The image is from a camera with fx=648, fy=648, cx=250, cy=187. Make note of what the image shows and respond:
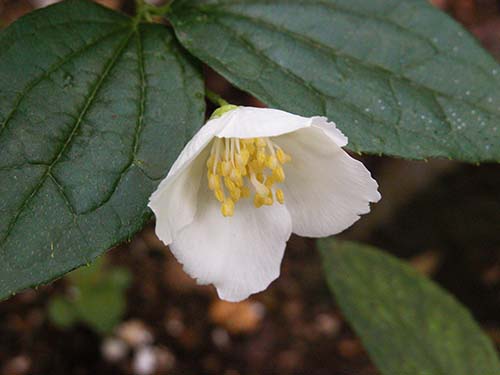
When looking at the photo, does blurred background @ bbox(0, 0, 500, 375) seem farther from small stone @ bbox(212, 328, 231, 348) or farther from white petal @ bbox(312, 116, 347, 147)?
white petal @ bbox(312, 116, 347, 147)

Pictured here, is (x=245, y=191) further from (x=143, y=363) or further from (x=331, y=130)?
(x=143, y=363)

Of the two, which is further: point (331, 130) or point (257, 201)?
point (257, 201)

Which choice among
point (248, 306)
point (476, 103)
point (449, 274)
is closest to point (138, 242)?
point (248, 306)

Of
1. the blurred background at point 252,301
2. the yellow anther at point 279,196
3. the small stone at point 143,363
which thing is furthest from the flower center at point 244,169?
the small stone at point 143,363

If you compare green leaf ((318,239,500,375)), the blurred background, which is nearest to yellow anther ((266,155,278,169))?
green leaf ((318,239,500,375))

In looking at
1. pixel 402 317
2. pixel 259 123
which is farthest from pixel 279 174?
pixel 402 317

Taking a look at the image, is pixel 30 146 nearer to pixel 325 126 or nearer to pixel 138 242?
pixel 325 126

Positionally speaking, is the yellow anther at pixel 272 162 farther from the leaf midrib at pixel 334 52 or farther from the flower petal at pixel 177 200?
the leaf midrib at pixel 334 52
